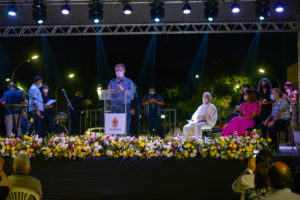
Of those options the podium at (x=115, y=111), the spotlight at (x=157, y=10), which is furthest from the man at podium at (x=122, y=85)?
the spotlight at (x=157, y=10)

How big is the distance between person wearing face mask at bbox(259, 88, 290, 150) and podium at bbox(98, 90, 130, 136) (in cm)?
274

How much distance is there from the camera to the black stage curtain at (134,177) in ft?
17.0

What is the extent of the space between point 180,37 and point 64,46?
9926 millimetres

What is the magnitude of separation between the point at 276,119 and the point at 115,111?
10.1 ft

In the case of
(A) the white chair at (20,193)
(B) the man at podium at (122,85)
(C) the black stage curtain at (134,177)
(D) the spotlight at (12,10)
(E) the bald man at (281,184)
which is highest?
(D) the spotlight at (12,10)

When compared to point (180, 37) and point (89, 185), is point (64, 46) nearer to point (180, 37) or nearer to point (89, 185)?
point (180, 37)

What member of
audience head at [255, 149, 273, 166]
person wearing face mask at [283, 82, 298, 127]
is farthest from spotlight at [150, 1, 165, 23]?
audience head at [255, 149, 273, 166]

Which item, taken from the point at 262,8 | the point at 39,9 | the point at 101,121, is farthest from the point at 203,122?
the point at 39,9

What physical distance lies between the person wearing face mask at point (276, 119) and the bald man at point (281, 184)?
14.5 feet

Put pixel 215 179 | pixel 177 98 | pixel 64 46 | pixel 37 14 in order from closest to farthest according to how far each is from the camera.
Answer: pixel 215 179 < pixel 37 14 < pixel 64 46 < pixel 177 98

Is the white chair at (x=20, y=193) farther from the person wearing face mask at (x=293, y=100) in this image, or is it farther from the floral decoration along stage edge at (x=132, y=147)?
the person wearing face mask at (x=293, y=100)

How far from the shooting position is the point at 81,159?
5379mm

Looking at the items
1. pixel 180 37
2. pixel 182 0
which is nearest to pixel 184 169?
pixel 182 0

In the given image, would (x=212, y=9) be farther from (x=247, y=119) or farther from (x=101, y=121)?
(x=101, y=121)
